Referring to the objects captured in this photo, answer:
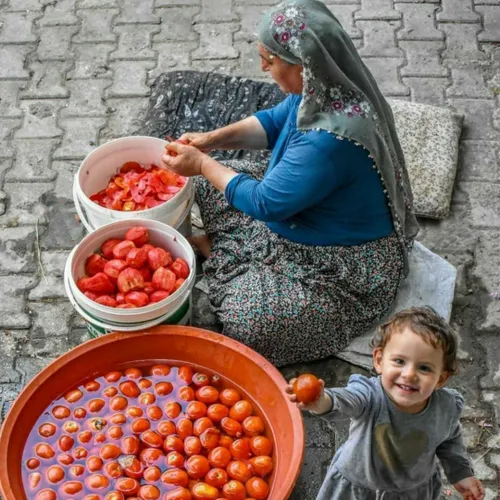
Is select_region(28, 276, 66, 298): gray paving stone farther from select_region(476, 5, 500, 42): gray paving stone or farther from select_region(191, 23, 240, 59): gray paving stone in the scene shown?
select_region(476, 5, 500, 42): gray paving stone

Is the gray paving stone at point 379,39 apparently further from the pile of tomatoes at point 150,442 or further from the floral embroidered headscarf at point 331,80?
the pile of tomatoes at point 150,442

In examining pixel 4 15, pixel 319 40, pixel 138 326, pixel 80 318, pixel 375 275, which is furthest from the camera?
pixel 4 15

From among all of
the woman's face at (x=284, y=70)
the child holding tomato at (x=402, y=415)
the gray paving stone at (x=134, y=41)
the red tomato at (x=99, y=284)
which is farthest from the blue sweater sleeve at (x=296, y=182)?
the gray paving stone at (x=134, y=41)

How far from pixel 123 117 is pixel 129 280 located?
1559 millimetres

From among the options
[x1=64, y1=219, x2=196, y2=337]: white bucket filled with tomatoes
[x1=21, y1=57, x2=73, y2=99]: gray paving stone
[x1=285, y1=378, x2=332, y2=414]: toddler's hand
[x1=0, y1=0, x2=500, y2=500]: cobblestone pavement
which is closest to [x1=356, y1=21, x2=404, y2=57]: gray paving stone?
[x1=0, y1=0, x2=500, y2=500]: cobblestone pavement

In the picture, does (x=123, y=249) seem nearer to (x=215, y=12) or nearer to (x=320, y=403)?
(x=320, y=403)

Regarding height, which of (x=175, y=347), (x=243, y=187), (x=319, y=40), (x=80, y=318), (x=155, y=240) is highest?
(x=319, y=40)

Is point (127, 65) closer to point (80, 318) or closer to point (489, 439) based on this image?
point (80, 318)

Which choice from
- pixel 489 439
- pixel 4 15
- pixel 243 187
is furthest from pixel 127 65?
pixel 489 439

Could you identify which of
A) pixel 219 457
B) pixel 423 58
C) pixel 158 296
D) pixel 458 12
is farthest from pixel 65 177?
pixel 458 12

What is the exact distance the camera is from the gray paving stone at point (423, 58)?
14.7ft

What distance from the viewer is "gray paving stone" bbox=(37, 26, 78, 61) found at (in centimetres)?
461

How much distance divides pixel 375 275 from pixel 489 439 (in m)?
0.74

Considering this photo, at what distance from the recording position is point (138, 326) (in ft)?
9.39
